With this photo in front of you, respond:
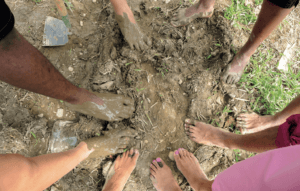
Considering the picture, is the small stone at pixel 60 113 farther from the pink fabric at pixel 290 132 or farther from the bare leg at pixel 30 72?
the pink fabric at pixel 290 132

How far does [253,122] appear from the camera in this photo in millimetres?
1777

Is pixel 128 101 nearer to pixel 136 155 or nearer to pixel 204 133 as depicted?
pixel 136 155

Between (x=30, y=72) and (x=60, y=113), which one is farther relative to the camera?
(x=60, y=113)

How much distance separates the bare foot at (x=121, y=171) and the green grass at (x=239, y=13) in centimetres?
191

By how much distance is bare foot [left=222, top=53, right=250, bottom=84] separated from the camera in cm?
170

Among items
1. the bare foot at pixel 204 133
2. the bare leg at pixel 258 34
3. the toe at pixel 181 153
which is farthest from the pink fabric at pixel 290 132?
the toe at pixel 181 153

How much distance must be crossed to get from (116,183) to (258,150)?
4.47ft

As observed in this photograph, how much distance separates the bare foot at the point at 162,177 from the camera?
1713 millimetres

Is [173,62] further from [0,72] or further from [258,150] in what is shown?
[0,72]

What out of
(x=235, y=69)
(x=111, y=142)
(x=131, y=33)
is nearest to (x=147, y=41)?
(x=131, y=33)

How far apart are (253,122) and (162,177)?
44.8 inches

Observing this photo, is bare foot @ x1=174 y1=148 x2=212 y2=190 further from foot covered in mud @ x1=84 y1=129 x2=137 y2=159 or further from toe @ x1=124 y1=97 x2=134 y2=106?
toe @ x1=124 y1=97 x2=134 y2=106

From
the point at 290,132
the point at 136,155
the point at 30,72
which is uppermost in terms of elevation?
the point at 30,72

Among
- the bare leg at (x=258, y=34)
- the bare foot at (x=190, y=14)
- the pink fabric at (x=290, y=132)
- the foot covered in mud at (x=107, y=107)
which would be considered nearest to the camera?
the pink fabric at (x=290, y=132)
